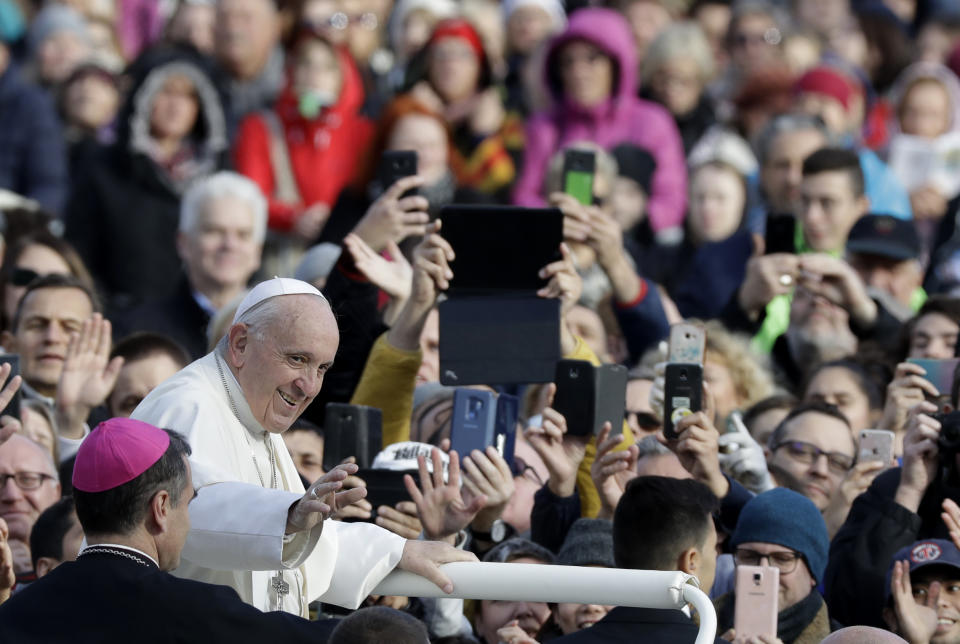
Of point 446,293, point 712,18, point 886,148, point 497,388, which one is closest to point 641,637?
point 446,293

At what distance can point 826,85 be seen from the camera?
495 inches

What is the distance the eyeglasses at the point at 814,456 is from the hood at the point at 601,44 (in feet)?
14.3

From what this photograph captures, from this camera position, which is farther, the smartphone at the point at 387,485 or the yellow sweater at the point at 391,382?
the yellow sweater at the point at 391,382

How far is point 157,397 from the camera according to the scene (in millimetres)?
5949

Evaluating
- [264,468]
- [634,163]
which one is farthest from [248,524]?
[634,163]

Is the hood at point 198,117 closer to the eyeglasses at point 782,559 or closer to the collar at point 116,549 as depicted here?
the eyeglasses at point 782,559

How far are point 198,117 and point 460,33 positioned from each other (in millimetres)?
1894

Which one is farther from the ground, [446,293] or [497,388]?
[446,293]

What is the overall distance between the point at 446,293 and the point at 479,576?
8.52 feet

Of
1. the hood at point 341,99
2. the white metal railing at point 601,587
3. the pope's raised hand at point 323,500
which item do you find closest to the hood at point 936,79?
the hood at point 341,99

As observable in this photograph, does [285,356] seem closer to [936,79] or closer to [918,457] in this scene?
[918,457]

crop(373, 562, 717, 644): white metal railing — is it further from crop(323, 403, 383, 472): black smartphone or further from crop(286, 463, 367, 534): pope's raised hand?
crop(323, 403, 383, 472): black smartphone

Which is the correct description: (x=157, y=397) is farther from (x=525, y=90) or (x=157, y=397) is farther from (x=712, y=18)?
(x=712, y=18)

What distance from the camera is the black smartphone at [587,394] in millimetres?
7344
